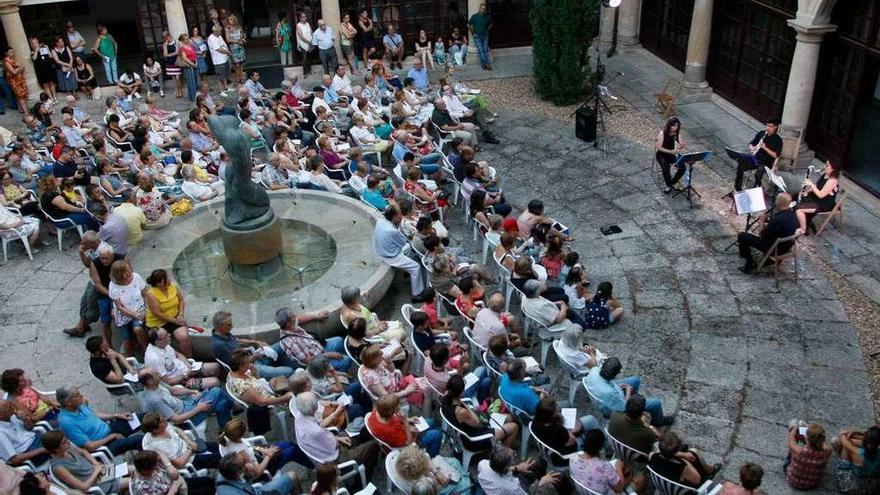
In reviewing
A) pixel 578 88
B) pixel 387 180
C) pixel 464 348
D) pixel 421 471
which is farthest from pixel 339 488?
pixel 578 88

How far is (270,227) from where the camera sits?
1022 cm

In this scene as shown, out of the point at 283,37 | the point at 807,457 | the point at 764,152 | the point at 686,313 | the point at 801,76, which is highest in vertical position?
the point at 801,76

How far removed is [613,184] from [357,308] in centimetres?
598

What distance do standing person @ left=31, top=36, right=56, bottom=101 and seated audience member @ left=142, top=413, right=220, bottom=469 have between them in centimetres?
1300

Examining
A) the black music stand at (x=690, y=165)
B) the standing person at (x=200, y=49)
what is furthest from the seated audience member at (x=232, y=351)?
the standing person at (x=200, y=49)

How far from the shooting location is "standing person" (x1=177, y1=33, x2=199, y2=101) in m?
17.3

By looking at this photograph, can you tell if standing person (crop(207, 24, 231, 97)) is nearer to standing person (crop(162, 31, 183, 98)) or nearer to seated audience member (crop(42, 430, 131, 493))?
standing person (crop(162, 31, 183, 98))

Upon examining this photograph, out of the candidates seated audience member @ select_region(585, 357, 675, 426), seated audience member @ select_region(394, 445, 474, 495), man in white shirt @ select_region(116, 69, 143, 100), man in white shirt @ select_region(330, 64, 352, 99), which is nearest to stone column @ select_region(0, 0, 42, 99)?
man in white shirt @ select_region(116, 69, 143, 100)

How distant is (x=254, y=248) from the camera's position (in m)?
10.1

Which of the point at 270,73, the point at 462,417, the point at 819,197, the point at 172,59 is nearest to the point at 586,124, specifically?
the point at 819,197

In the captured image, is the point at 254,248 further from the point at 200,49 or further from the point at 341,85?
the point at 200,49

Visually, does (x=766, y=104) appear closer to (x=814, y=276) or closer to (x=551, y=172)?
(x=551, y=172)

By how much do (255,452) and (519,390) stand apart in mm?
2439

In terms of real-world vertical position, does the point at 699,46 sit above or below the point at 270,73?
above
